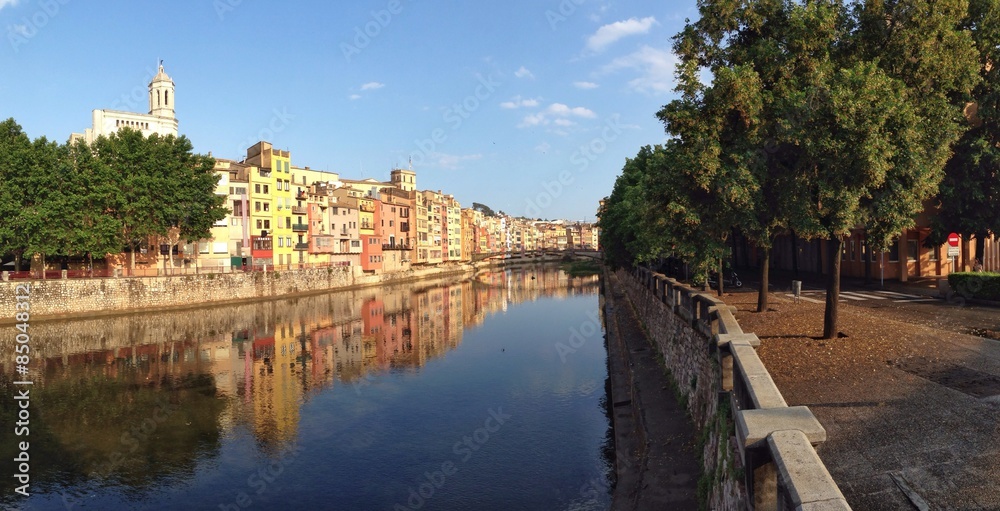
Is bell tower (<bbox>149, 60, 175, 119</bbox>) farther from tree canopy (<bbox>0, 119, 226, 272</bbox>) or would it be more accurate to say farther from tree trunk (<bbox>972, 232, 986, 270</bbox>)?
tree trunk (<bbox>972, 232, 986, 270</bbox>)

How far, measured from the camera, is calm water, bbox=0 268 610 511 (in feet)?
59.5

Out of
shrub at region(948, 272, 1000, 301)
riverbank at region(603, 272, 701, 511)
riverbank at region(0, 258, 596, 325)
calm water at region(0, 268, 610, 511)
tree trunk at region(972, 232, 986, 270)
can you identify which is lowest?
calm water at region(0, 268, 610, 511)

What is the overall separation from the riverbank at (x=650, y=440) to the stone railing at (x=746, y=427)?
808 mm

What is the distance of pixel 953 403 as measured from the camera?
1048 centimetres

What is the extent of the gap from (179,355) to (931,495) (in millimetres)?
40756

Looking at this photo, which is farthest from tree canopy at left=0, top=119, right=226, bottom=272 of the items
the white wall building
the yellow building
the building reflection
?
the white wall building

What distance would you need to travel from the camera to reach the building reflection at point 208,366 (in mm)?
22609

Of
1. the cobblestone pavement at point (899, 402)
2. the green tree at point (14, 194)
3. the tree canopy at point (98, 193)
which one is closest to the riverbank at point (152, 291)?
the tree canopy at point (98, 193)

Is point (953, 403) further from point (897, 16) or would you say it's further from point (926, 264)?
point (926, 264)

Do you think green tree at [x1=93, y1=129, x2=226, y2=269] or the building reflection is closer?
the building reflection

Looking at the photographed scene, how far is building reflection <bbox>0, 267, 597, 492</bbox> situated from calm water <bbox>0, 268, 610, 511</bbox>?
12 cm

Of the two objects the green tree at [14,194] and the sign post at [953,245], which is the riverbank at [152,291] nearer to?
the green tree at [14,194]

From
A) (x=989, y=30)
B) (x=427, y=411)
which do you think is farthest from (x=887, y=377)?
(x=989, y=30)

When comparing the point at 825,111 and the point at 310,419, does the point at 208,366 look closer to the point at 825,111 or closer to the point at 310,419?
the point at 310,419
